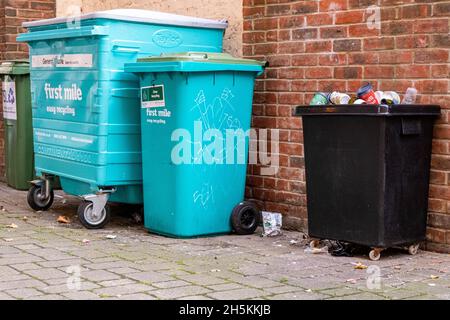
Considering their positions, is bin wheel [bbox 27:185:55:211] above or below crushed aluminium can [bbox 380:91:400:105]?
below

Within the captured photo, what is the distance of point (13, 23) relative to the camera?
10.1 meters

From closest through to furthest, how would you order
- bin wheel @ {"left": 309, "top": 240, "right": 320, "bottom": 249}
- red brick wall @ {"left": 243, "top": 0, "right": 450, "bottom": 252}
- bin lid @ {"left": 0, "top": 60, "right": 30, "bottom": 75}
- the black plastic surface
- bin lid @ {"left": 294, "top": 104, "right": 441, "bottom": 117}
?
bin lid @ {"left": 294, "top": 104, "right": 441, "bottom": 117} → the black plastic surface → red brick wall @ {"left": 243, "top": 0, "right": 450, "bottom": 252} → bin wheel @ {"left": 309, "top": 240, "right": 320, "bottom": 249} → bin lid @ {"left": 0, "top": 60, "right": 30, "bottom": 75}

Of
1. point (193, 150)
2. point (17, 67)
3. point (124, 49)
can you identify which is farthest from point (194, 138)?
point (17, 67)

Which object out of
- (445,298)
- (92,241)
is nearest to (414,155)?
(445,298)

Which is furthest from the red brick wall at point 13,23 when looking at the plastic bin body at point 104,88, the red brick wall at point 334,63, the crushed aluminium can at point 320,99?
the crushed aluminium can at point 320,99

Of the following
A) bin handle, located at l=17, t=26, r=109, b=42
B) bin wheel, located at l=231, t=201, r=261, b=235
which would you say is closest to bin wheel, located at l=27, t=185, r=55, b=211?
bin handle, located at l=17, t=26, r=109, b=42

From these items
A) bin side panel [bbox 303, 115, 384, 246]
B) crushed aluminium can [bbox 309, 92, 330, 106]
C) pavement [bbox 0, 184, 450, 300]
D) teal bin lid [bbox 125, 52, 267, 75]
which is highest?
teal bin lid [bbox 125, 52, 267, 75]

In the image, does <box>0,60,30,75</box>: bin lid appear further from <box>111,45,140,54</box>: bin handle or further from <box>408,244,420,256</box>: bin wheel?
<box>408,244,420,256</box>: bin wheel

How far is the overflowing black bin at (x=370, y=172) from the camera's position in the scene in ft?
17.7

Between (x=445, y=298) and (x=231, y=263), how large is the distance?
1.59 metres

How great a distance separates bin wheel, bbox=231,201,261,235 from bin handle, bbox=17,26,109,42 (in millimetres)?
1879

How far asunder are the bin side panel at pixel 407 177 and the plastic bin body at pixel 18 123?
4.86 metres

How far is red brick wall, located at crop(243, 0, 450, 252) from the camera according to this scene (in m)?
5.70

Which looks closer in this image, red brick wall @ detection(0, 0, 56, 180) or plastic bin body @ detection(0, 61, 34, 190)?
plastic bin body @ detection(0, 61, 34, 190)
